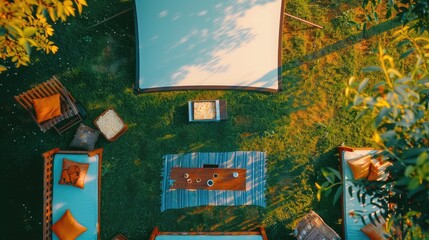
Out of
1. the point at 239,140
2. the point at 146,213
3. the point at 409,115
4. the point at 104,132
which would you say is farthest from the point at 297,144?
the point at 409,115

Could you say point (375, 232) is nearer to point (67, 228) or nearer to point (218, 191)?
point (218, 191)

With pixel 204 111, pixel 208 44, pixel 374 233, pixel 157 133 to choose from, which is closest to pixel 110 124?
pixel 157 133

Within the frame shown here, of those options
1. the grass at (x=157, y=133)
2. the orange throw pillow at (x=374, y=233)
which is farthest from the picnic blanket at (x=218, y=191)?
the orange throw pillow at (x=374, y=233)

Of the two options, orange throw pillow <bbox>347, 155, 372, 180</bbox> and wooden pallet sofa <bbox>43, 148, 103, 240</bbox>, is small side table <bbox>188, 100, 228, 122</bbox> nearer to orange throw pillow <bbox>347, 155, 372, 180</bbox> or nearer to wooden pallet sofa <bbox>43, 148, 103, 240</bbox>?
wooden pallet sofa <bbox>43, 148, 103, 240</bbox>

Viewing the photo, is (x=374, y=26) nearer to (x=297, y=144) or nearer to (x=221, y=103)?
(x=297, y=144)

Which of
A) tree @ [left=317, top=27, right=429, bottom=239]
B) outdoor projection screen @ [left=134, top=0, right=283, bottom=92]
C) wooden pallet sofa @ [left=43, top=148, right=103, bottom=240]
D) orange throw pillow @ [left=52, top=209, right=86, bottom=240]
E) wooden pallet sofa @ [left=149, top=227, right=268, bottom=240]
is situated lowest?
wooden pallet sofa @ [left=149, top=227, right=268, bottom=240]

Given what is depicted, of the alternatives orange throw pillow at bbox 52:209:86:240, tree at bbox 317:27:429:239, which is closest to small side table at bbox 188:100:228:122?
orange throw pillow at bbox 52:209:86:240
